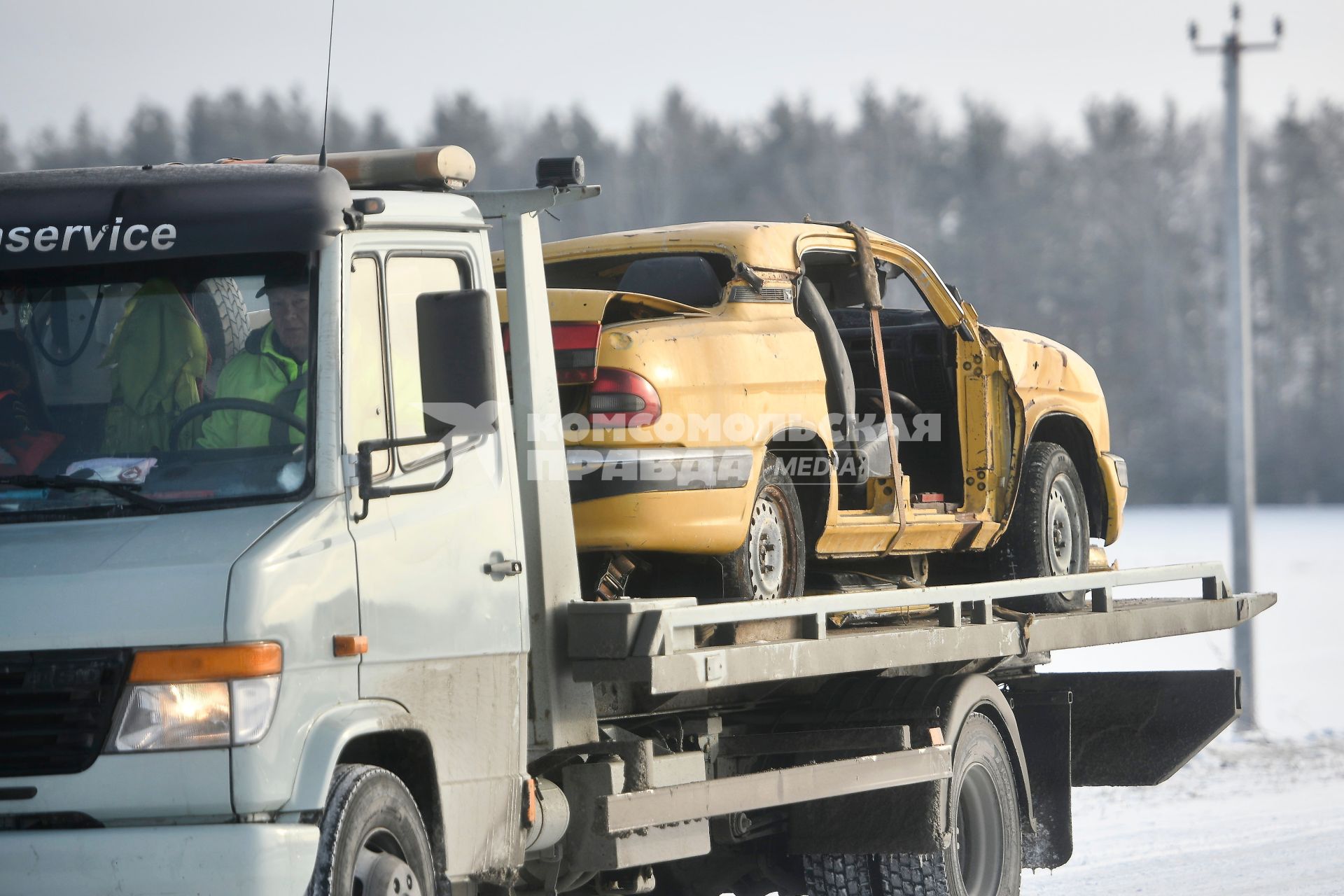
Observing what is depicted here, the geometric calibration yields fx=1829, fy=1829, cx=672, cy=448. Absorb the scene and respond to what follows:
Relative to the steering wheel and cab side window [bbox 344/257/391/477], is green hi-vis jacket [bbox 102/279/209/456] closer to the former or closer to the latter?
the steering wheel

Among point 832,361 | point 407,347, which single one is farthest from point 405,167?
point 832,361

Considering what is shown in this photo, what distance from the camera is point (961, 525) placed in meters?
8.18

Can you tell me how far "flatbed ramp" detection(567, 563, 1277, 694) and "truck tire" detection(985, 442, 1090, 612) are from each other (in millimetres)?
261

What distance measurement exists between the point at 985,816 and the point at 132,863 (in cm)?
463

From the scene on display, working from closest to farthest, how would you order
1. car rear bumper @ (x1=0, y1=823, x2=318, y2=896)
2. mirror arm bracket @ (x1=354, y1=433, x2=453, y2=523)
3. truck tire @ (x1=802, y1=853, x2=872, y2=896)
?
car rear bumper @ (x1=0, y1=823, x2=318, y2=896)
mirror arm bracket @ (x1=354, y1=433, x2=453, y2=523)
truck tire @ (x1=802, y1=853, x2=872, y2=896)

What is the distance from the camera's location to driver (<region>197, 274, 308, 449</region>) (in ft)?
15.6

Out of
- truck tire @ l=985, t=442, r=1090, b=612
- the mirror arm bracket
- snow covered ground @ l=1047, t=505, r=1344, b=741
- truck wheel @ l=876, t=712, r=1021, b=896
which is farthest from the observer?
snow covered ground @ l=1047, t=505, r=1344, b=741

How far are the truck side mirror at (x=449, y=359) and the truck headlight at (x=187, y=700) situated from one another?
0.61 metres

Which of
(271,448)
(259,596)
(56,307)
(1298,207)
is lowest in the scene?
(259,596)

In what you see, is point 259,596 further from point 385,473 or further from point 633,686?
point 633,686

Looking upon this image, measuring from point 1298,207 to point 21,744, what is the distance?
6697cm

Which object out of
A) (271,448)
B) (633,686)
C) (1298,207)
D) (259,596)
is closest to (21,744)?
(259,596)

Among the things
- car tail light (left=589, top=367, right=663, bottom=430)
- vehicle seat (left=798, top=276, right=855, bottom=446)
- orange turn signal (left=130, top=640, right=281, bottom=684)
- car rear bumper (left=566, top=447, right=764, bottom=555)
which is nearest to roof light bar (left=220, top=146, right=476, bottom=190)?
car tail light (left=589, top=367, right=663, bottom=430)

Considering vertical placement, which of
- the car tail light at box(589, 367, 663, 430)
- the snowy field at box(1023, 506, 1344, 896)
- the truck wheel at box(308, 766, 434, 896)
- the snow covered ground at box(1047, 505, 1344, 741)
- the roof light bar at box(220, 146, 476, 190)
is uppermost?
the roof light bar at box(220, 146, 476, 190)
